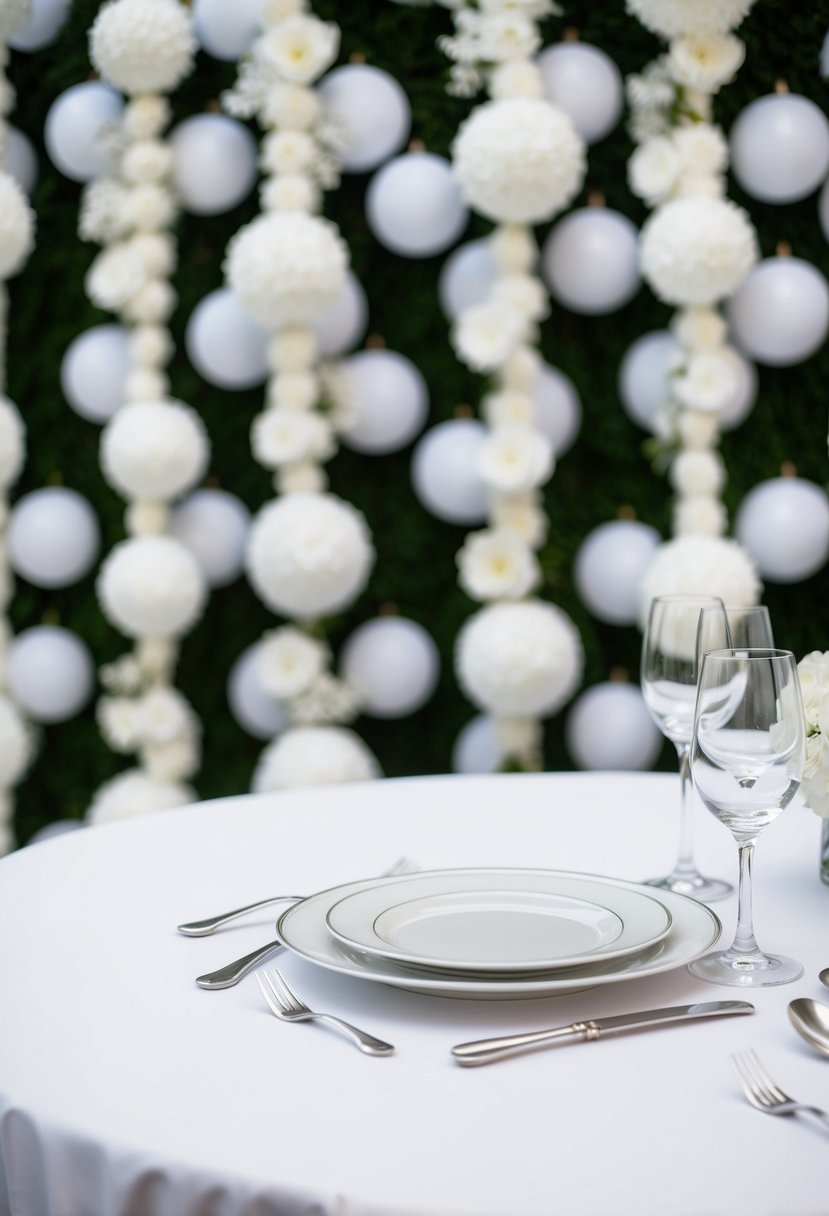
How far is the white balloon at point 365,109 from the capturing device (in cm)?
207

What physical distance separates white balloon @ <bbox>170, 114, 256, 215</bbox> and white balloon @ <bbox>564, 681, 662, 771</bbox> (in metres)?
1.04

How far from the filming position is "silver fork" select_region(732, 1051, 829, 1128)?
546 mm

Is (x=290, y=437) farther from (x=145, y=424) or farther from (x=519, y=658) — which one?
(x=519, y=658)

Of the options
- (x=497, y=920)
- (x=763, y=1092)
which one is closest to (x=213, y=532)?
(x=497, y=920)

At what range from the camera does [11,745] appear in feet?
7.03

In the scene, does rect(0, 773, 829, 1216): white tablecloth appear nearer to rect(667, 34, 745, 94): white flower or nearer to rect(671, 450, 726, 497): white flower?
rect(671, 450, 726, 497): white flower

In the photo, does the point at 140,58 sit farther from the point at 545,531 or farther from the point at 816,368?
the point at 816,368

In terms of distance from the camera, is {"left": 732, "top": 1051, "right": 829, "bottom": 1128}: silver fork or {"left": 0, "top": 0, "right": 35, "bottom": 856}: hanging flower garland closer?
{"left": 732, "top": 1051, "right": 829, "bottom": 1128}: silver fork

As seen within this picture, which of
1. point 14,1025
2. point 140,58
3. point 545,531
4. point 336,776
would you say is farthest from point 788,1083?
point 140,58

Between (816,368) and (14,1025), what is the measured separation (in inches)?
72.3

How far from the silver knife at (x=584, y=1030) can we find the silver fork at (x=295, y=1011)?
40 millimetres

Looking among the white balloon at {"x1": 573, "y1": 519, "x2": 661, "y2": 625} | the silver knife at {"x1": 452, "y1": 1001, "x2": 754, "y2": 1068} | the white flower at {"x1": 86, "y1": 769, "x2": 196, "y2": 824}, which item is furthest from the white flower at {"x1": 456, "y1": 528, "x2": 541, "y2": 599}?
the silver knife at {"x1": 452, "y1": 1001, "x2": 754, "y2": 1068}

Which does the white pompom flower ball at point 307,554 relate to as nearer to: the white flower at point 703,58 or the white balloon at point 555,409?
the white balloon at point 555,409

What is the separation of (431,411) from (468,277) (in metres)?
0.25
